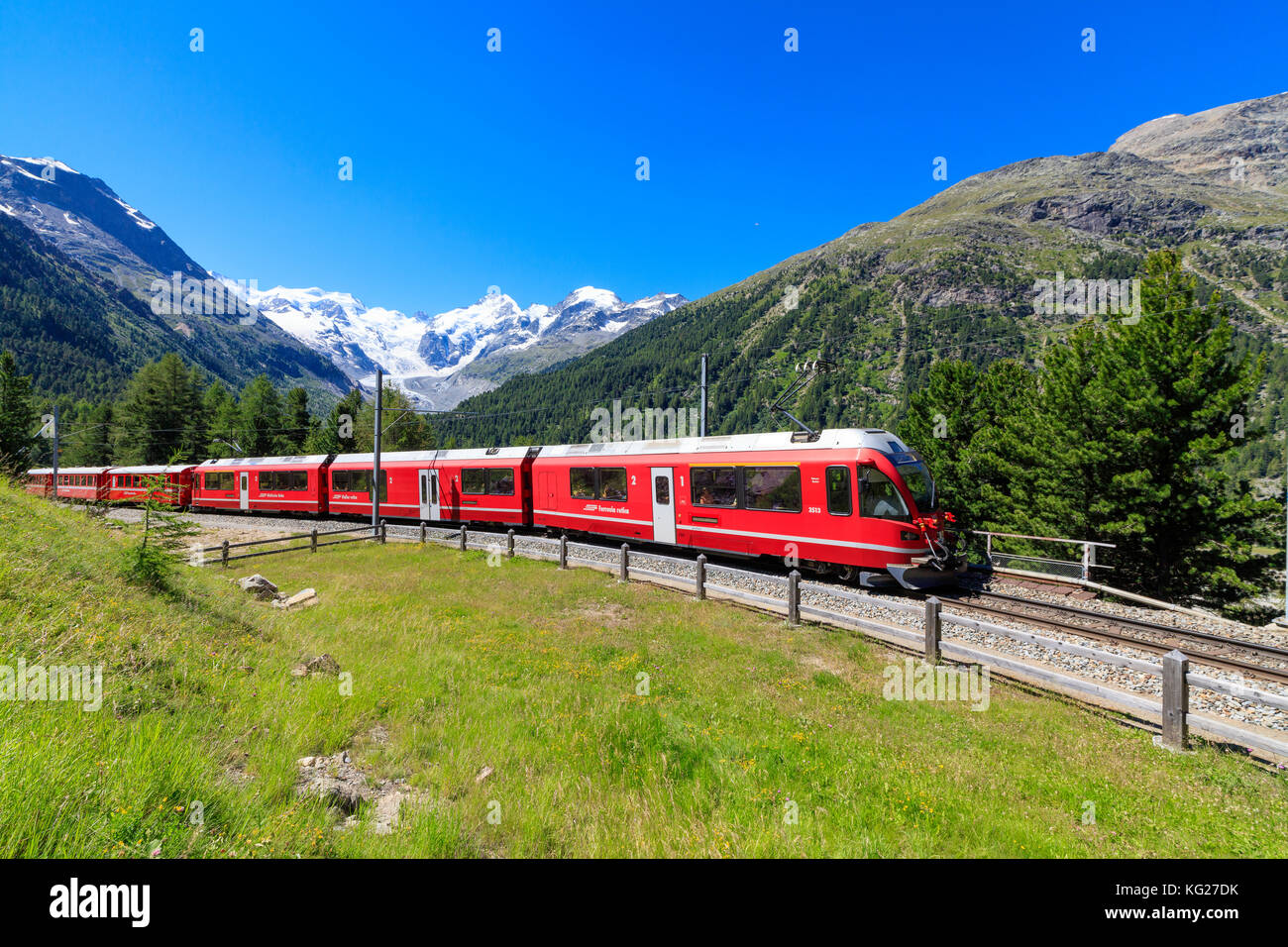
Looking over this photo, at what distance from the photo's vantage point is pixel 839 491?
12.6 metres

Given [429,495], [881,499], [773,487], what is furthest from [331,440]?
[881,499]

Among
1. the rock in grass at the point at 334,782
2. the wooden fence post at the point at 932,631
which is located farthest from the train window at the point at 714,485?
the rock in grass at the point at 334,782

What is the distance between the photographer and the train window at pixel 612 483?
18192 mm

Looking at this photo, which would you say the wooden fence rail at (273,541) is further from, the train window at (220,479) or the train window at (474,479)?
the train window at (220,479)

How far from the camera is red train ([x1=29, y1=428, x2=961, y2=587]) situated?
39.9 feet

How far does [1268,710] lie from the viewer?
6.90 meters

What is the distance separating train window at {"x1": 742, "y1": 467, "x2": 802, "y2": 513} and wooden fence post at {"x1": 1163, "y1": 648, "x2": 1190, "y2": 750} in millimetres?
7852

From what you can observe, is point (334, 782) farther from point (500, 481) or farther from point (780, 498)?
point (500, 481)

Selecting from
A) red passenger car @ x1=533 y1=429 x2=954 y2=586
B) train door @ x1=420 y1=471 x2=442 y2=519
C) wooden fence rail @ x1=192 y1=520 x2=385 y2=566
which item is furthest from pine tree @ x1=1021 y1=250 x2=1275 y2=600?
wooden fence rail @ x1=192 y1=520 x2=385 y2=566

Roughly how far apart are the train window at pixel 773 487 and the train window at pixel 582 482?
672 centimetres

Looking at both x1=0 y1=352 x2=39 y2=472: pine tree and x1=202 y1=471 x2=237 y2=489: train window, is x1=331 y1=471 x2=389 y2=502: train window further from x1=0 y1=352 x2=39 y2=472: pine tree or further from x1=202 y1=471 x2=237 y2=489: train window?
x1=0 y1=352 x2=39 y2=472: pine tree
